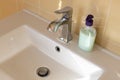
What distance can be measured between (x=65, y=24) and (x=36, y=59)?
0.23 m

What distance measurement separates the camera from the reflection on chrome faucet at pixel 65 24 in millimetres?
832

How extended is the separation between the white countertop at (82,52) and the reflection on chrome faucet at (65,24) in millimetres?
37

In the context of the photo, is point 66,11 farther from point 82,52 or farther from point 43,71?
point 43,71

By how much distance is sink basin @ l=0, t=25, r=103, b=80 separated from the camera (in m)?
0.89

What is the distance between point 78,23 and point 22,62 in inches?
12.8

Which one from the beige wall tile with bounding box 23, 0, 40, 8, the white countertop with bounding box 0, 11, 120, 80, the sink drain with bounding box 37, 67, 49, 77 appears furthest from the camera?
the beige wall tile with bounding box 23, 0, 40, 8

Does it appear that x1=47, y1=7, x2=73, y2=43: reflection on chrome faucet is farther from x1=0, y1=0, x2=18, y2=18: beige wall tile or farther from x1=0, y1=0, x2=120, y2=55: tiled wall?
x1=0, y1=0, x2=18, y2=18: beige wall tile

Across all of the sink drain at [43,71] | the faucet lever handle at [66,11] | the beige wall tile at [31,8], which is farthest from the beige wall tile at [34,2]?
the sink drain at [43,71]

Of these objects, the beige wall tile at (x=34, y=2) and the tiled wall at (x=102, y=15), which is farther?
the beige wall tile at (x=34, y=2)

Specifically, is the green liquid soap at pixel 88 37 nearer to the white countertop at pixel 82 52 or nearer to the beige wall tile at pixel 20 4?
the white countertop at pixel 82 52

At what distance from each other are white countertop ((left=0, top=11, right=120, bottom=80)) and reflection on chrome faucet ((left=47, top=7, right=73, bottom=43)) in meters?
0.04

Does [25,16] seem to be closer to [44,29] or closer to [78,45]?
[44,29]

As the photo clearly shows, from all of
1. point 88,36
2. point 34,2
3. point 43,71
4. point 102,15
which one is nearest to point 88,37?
point 88,36

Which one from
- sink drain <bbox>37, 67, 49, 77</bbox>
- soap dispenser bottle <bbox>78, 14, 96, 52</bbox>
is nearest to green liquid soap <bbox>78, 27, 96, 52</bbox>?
soap dispenser bottle <bbox>78, 14, 96, 52</bbox>
